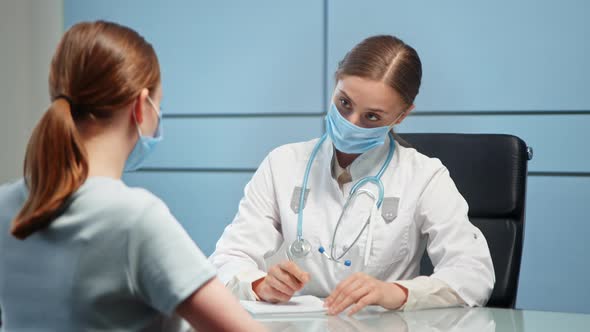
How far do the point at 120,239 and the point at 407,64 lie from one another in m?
1.13

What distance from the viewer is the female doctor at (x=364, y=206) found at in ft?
5.51

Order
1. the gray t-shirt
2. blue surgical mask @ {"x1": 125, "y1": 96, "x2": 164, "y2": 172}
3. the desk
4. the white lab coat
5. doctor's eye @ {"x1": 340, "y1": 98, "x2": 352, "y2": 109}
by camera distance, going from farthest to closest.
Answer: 1. doctor's eye @ {"x1": 340, "y1": 98, "x2": 352, "y2": 109}
2. the white lab coat
3. the desk
4. blue surgical mask @ {"x1": 125, "y1": 96, "x2": 164, "y2": 172}
5. the gray t-shirt

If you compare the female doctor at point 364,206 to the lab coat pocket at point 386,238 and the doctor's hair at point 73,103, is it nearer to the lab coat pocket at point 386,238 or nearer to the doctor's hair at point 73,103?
the lab coat pocket at point 386,238

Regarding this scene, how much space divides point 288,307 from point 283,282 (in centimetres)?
5

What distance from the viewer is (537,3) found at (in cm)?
264

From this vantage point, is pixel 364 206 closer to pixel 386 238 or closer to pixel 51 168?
pixel 386 238

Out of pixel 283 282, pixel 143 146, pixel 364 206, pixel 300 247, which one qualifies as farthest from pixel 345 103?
pixel 143 146

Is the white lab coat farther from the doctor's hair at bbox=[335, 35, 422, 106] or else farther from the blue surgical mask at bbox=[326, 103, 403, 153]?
the doctor's hair at bbox=[335, 35, 422, 106]

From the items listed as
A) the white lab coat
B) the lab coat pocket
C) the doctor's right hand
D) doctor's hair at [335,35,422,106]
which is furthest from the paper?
doctor's hair at [335,35,422,106]

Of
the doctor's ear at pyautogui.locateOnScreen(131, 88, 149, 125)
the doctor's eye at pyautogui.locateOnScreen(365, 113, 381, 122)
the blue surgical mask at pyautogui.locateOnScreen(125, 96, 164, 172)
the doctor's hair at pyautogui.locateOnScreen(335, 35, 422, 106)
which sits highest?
the doctor's ear at pyautogui.locateOnScreen(131, 88, 149, 125)

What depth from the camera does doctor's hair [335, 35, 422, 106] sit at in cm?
172

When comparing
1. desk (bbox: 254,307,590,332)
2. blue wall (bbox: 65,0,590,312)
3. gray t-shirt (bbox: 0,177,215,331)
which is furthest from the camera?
blue wall (bbox: 65,0,590,312)

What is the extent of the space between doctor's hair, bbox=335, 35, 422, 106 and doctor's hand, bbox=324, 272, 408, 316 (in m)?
0.53

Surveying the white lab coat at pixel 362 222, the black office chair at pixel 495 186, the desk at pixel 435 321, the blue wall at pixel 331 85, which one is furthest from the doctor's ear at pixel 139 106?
the blue wall at pixel 331 85
